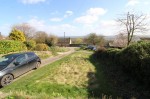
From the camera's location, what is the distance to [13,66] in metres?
10.2

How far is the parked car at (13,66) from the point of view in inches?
372

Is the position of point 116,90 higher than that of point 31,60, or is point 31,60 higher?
point 31,60

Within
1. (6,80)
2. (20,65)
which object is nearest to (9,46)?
(20,65)

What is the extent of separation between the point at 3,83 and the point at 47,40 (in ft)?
101

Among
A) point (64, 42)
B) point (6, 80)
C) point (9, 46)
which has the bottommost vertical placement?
point (6, 80)

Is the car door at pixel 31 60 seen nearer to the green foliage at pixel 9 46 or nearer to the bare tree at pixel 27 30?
the green foliage at pixel 9 46

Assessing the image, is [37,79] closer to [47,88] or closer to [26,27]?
[47,88]

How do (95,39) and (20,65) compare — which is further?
(95,39)

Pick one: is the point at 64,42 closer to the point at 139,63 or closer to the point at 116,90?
the point at 139,63

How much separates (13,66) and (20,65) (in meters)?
0.63

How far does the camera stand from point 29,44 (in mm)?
27062

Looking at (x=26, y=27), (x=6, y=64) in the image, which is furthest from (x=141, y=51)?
(x=26, y=27)

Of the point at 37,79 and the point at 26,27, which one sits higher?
the point at 26,27

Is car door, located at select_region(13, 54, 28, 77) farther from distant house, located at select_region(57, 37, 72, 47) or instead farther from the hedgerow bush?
distant house, located at select_region(57, 37, 72, 47)
